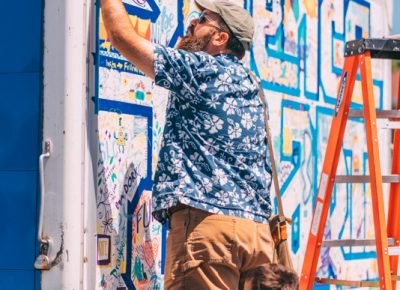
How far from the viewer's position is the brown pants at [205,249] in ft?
13.0

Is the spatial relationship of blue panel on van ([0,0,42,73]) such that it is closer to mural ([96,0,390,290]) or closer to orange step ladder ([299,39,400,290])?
mural ([96,0,390,290])

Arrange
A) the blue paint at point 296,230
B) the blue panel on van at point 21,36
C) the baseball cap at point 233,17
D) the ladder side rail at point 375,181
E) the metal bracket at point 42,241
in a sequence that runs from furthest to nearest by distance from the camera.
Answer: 1. the blue paint at point 296,230
2. the ladder side rail at point 375,181
3. the baseball cap at point 233,17
4. the blue panel on van at point 21,36
5. the metal bracket at point 42,241

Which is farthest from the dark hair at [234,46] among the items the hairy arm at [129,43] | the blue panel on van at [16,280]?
the blue panel on van at [16,280]

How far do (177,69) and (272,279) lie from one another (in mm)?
939

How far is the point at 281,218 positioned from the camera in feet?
14.5

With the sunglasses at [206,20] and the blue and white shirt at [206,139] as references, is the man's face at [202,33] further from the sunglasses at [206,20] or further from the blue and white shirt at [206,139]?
the blue and white shirt at [206,139]

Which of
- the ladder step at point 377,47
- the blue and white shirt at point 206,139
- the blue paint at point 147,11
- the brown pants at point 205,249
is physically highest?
the blue paint at point 147,11

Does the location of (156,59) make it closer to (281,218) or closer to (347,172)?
(281,218)

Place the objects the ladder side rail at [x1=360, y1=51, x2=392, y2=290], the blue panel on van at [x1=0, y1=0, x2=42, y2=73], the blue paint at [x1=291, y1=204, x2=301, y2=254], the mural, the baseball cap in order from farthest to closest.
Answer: the blue paint at [x1=291, y1=204, x2=301, y2=254] → the ladder side rail at [x1=360, y1=51, x2=392, y2=290] → the mural → the baseball cap → the blue panel on van at [x1=0, y1=0, x2=42, y2=73]

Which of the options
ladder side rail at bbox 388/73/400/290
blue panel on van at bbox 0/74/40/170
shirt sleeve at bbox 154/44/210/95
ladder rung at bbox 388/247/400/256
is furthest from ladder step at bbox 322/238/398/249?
blue panel on van at bbox 0/74/40/170

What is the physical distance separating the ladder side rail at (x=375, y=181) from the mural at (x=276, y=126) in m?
0.74

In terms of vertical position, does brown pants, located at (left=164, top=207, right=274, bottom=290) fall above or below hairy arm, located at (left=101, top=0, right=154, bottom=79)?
below

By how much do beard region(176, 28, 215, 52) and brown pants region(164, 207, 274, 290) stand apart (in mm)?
726

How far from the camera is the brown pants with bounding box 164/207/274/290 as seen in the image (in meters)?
3.96
